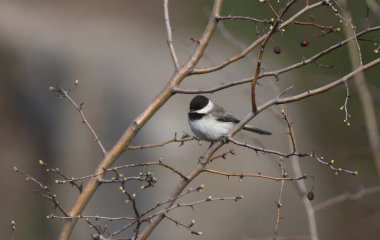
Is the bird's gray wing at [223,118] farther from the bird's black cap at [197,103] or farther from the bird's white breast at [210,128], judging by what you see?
the bird's black cap at [197,103]

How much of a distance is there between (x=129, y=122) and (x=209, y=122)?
11.9 feet

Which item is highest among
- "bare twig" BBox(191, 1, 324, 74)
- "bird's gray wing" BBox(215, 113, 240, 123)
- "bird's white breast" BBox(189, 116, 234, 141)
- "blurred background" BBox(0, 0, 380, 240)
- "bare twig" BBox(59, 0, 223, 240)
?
"blurred background" BBox(0, 0, 380, 240)

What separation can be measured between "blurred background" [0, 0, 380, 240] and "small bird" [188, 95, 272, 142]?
2754mm

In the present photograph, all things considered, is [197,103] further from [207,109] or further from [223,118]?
[223,118]

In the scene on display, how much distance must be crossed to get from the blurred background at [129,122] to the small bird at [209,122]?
275cm

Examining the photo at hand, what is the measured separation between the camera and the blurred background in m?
8.76

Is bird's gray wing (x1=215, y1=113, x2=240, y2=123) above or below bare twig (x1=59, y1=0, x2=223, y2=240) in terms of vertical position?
above

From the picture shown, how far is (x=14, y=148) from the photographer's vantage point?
914cm

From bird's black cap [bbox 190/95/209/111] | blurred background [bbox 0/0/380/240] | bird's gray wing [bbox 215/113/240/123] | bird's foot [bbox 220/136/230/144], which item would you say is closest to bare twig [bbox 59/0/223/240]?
bird's foot [bbox 220/136/230/144]

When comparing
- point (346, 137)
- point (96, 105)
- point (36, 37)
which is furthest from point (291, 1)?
point (346, 137)

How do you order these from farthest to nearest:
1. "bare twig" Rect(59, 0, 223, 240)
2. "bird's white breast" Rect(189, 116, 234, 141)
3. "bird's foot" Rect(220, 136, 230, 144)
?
"bird's white breast" Rect(189, 116, 234, 141) → "bird's foot" Rect(220, 136, 230, 144) → "bare twig" Rect(59, 0, 223, 240)

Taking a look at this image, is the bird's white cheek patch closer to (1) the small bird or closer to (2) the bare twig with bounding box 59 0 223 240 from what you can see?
(1) the small bird

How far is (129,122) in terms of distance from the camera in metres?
8.91

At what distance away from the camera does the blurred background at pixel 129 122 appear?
8.76 m
